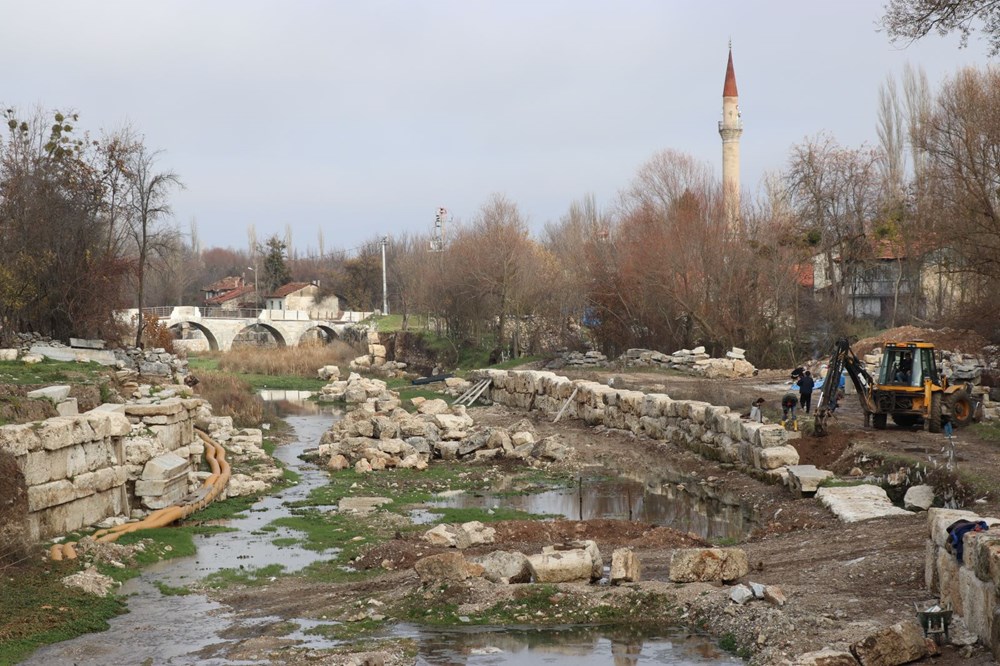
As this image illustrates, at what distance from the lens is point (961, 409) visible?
20.5 meters

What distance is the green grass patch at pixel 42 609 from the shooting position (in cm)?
988

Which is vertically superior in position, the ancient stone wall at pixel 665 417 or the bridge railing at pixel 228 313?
the bridge railing at pixel 228 313

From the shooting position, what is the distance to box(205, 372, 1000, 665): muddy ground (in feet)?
30.7

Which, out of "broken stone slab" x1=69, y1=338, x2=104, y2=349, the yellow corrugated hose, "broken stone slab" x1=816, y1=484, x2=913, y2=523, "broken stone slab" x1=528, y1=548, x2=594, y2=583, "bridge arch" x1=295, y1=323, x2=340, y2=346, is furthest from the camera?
"bridge arch" x1=295, y1=323, x2=340, y2=346

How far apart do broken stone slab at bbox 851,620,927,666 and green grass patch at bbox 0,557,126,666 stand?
7043 millimetres

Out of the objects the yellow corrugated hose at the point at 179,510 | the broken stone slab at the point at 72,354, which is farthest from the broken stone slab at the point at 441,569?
the broken stone slab at the point at 72,354

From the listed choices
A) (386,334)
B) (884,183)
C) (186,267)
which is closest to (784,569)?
(884,183)

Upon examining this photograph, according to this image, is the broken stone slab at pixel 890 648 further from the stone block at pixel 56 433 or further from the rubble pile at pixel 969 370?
the rubble pile at pixel 969 370

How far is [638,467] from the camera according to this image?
22.1 meters

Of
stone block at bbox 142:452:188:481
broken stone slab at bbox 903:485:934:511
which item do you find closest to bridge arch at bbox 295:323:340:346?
stone block at bbox 142:452:188:481

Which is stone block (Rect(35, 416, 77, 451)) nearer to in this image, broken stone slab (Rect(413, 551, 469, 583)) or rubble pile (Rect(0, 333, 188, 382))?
broken stone slab (Rect(413, 551, 469, 583))

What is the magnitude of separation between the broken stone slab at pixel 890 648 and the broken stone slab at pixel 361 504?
9.93 meters

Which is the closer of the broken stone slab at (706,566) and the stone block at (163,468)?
the broken stone slab at (706,566)

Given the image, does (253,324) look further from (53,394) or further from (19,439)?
(19,439)
